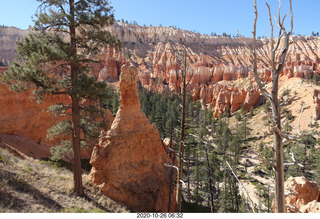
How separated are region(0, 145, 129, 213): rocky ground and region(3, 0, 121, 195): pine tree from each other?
82 centimetres

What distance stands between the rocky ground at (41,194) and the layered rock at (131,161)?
80 centimetres

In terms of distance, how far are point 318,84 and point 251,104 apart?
18349 mm

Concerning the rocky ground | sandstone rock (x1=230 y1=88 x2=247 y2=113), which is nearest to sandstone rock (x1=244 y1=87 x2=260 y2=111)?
sandstone rock (x1=230 y1=88 x2=247 y2=113)

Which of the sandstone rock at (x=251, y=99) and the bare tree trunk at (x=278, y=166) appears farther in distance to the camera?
the sandstone rock at (x=251, y=99)

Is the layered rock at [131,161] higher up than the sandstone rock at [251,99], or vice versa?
the sandstone rock at [251,99]

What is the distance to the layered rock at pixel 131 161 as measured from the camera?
1036cm

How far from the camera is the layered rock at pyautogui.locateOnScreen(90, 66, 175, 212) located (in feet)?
34.0

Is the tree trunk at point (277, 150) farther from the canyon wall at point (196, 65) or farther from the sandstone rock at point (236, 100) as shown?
the sandstone rock at point (236, 100)

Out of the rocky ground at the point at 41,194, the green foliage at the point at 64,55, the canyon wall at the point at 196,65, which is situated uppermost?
the canyon wall at the point at 196,65

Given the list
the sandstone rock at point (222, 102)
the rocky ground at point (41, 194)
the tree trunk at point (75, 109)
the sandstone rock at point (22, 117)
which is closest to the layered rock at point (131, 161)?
the rocky ground at point (41, 194)

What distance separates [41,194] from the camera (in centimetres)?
729

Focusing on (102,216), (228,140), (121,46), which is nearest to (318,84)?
(228,140)

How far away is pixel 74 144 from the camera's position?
835cm

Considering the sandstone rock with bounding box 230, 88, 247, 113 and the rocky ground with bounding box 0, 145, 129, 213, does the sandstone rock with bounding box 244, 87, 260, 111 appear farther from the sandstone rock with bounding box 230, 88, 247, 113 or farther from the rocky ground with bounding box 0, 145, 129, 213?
the rocky ground with bounding box 0, 145, 129, 213
